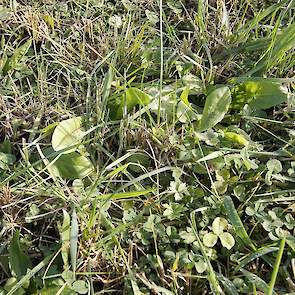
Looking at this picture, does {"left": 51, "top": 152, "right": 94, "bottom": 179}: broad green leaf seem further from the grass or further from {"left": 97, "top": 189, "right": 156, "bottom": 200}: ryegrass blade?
{"left": 97, "top": 189, "right": 156, "bottom": 200}: ryegrass blade

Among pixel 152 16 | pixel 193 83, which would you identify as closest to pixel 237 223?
pixel 193 83

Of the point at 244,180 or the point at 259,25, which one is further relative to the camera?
the point at 259,25

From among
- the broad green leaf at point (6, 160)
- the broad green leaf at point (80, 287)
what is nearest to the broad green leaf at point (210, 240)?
the broad green leaf at point (80, 287)

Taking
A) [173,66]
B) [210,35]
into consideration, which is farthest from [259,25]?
[173,66]

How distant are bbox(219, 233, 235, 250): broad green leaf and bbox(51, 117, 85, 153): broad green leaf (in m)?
0.46

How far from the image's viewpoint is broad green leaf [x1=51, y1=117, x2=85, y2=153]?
5.04 feet

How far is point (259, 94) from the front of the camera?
167 cm

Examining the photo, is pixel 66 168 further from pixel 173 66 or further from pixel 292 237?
pixel 292 237

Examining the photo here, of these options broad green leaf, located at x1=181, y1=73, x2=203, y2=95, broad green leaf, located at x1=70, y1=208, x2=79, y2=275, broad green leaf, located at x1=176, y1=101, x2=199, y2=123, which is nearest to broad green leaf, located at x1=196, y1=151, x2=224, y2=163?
broad green leaf, located at x1=176, y1=101, x2=199, y2=123

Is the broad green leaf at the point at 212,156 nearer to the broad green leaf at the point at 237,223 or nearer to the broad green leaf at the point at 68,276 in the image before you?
the broad green leaf at the point at 237,223

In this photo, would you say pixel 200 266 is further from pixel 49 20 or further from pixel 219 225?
pixel 49 20

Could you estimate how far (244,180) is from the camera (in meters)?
1.54

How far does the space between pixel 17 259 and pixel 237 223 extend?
21.8 inches

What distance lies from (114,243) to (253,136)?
54 cm
